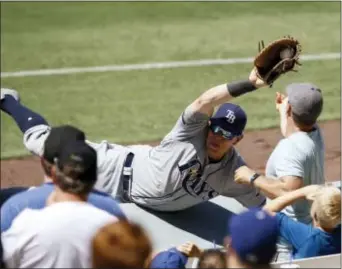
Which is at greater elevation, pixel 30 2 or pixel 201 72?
pixel 30 2

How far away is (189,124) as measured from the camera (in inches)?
193

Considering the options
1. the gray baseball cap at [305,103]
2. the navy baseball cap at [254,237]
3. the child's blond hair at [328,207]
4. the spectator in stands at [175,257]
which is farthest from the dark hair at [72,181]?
the gray baseball cap at [305,103]

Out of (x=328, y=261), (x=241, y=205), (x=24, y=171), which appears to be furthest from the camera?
(x=24, y=171)

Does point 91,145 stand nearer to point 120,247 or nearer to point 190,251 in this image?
point 190,251

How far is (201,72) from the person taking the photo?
1091cm

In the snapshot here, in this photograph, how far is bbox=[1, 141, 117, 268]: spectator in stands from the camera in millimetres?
3383

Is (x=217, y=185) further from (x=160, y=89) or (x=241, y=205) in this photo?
(x=160, y=89)

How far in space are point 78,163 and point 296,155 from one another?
1.72m

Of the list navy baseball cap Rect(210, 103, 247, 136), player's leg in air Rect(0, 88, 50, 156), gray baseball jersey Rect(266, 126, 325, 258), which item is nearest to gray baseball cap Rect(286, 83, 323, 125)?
gray baseball jersey Rect(266, 126, 325, 258)

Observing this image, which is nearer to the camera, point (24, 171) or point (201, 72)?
point (24, 171)

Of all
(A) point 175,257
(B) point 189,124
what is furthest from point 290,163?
(A) point 175,257

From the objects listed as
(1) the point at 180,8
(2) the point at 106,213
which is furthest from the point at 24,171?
(1) the point at 180,8

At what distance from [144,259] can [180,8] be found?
1125 centimetres

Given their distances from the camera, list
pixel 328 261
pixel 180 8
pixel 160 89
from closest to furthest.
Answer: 1. pixel 328 261
2. pixel 160 89
3. pixel 180 8
